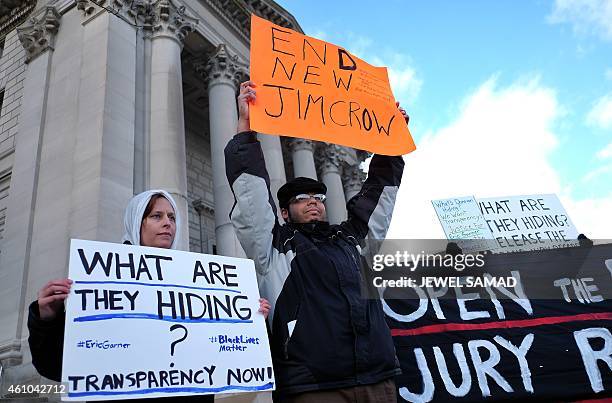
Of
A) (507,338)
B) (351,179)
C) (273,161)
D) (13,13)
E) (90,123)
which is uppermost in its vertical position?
(13,13)

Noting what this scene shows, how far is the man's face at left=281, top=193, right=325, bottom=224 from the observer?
10.7ft

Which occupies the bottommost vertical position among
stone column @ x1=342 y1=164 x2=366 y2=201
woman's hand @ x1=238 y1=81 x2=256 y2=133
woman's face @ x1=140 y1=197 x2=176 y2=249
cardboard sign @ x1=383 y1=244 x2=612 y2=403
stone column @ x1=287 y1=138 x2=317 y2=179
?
cardboard sign @ x1=383 y1=244 x2=612 y2=403

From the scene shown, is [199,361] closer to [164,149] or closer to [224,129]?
[164,149]

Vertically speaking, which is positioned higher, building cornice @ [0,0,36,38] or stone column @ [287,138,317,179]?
building cornice @ [0,0,36,38]

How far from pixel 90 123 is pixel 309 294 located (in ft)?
30.3

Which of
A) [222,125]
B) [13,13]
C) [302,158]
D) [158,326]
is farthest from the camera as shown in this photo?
[302,158]

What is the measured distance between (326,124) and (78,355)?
248cm

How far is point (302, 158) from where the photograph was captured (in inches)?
741

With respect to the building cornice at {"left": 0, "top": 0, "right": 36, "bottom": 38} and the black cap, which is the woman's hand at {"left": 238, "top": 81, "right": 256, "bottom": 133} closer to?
the black cap

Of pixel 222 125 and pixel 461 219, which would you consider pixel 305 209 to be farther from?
pixel 222 125

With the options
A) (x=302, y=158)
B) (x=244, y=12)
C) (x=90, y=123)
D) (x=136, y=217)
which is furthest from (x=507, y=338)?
(x=302, y=158)

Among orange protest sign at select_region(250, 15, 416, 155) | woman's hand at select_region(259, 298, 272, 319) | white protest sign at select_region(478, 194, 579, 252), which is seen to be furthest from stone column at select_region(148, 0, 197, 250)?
woman's hand at select_region(259, 298, 272, 319)

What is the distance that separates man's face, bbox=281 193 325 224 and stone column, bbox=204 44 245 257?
8992 millimetres

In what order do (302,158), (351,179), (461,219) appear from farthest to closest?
(351,179) < (302,158) < (461,219)
